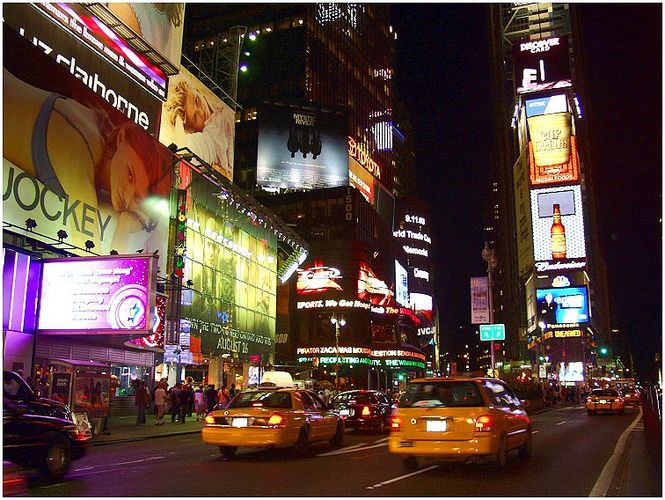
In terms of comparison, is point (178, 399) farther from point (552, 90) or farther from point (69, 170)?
point (552, 90)

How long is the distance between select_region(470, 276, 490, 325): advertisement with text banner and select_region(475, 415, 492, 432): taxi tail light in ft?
62.3

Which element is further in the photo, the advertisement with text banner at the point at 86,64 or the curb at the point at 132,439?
the advertisement with text banner at the point at 86,64

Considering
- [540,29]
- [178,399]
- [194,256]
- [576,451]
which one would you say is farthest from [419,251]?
[576,451]

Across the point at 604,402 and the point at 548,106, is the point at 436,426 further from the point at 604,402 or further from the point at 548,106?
the point at 548,106

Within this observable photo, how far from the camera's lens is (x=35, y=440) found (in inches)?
405

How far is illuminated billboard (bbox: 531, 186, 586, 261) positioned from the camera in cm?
10662

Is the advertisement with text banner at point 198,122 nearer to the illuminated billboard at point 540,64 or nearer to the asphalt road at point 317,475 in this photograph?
the asphalt road at point 317,475

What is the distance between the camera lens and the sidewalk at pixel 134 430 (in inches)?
778

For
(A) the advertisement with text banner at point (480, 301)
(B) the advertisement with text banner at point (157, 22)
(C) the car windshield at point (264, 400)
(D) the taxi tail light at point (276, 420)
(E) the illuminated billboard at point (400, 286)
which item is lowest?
(D) the taxi tail light at point (276, 420)

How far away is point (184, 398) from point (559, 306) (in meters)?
88.1

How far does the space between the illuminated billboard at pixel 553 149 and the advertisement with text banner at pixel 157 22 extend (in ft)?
256

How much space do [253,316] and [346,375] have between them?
32779mm

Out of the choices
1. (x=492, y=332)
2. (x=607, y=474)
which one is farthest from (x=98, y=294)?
(x=492, y=332)

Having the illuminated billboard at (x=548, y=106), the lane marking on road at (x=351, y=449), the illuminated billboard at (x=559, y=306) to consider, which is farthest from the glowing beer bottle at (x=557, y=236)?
the lane marking on road at (x=351, y=449)
